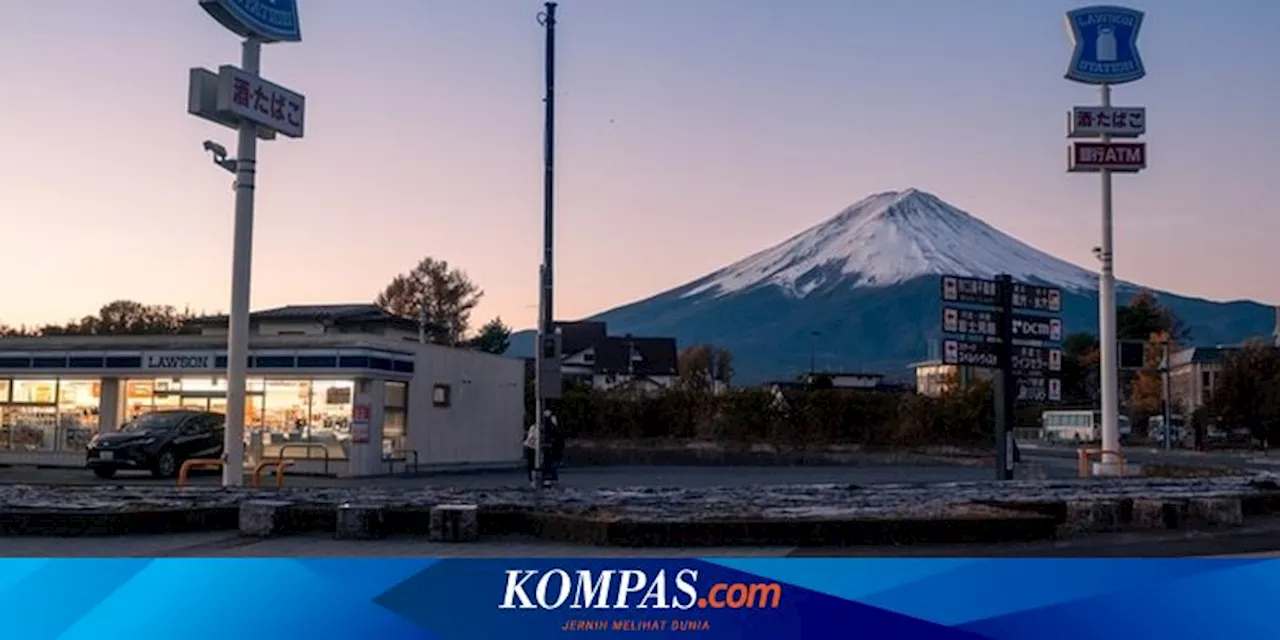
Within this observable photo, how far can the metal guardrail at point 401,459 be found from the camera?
104 ft

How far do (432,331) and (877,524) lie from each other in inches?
1830

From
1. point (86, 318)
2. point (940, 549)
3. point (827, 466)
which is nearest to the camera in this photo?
point (940, 549)

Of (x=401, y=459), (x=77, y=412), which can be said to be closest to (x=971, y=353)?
(x=401, y=459)

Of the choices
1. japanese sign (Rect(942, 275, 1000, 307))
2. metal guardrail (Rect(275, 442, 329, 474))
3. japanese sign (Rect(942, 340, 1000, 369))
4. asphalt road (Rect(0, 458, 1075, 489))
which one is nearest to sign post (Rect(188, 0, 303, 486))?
asphalt road (Rect(0, 458, 1075, 489))

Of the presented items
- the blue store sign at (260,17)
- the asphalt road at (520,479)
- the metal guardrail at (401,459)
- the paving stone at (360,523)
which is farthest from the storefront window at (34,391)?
the paving stone at (360,523)

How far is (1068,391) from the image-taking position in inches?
4200

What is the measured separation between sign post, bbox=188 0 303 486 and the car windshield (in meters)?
7.60

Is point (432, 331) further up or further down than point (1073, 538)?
further up

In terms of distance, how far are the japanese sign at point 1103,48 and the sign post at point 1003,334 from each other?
535 cm

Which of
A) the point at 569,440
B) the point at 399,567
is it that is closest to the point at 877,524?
the point at 399,567

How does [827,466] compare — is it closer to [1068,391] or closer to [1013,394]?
[1013,394]

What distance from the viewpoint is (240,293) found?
72.0ft

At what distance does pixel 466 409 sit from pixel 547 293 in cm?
1516

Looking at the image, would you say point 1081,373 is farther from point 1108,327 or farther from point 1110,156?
point 1110,156
